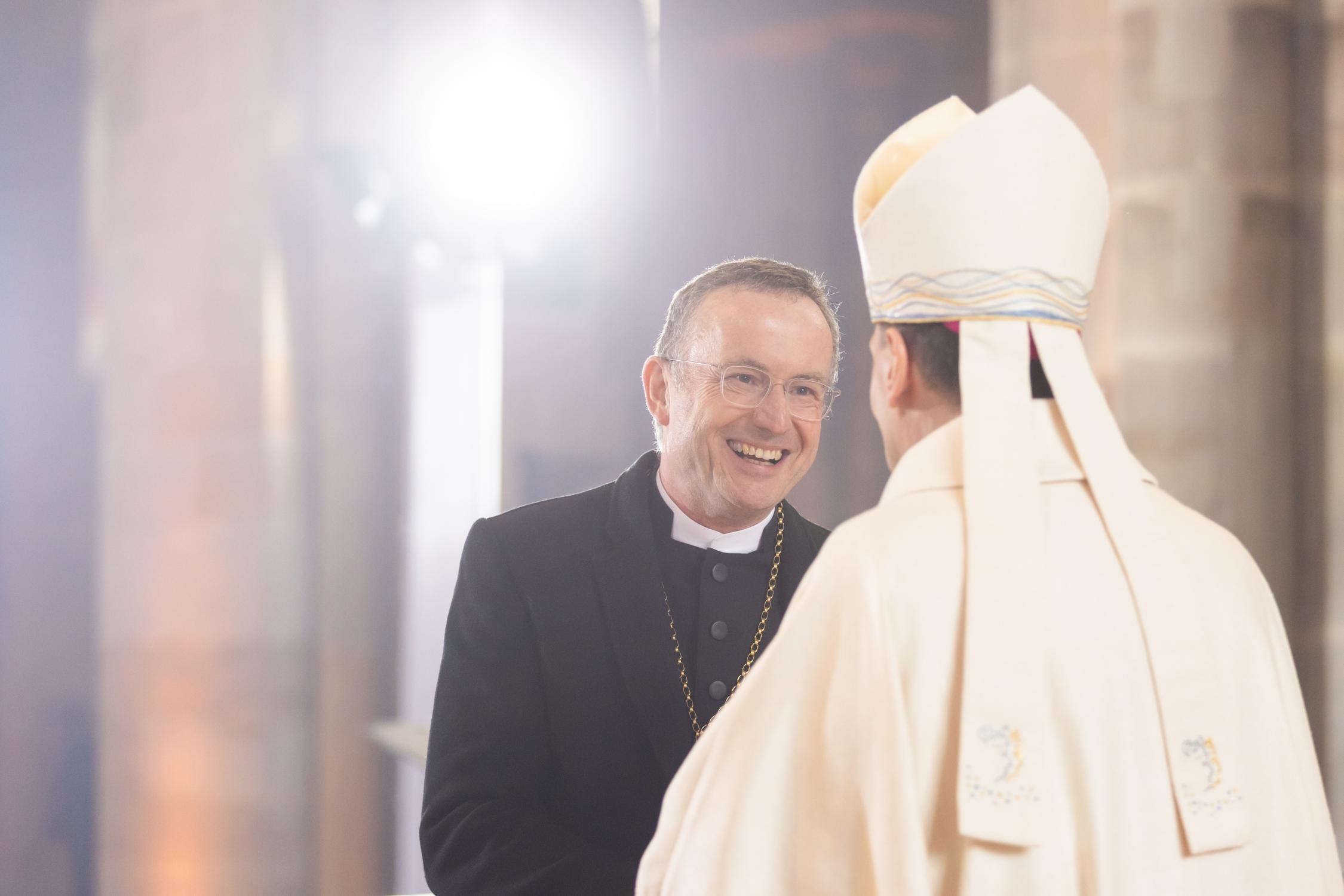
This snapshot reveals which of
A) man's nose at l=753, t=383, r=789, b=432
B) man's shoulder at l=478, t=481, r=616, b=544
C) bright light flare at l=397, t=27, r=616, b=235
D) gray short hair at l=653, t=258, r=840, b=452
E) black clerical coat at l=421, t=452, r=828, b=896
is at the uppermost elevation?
bright light flare at l=397, t=27, r=616, b=235

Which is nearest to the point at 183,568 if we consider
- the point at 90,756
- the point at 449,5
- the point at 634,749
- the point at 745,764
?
the point at 90,756

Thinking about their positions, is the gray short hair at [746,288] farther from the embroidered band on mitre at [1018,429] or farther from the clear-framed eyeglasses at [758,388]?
the embroidered band on mitre at [1018,429]

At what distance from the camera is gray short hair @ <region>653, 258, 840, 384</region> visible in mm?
2605

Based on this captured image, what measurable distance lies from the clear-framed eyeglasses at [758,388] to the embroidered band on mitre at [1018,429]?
0.91 m

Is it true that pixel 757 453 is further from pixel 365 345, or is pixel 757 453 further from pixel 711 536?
pixel 365 345

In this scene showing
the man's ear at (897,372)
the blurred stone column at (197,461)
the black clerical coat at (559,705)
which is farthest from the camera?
the blurred stone column at (197,461)

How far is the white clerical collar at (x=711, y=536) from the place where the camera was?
8.72 feet

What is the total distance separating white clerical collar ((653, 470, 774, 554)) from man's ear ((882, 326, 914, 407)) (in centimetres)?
111

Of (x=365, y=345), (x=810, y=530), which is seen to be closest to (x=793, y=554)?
(x=810, y=530)

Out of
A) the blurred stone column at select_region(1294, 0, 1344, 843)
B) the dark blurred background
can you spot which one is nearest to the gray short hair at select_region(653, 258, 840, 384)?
the dark blurred background

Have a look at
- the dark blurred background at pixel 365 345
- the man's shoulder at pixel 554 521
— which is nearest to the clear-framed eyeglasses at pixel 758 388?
the man's shoulder at pixel 554 521

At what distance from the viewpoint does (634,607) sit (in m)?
2.52

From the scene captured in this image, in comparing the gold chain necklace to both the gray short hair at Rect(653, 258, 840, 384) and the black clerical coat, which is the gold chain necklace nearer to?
the black clerical coat

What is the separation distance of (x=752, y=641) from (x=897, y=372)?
1.14m
